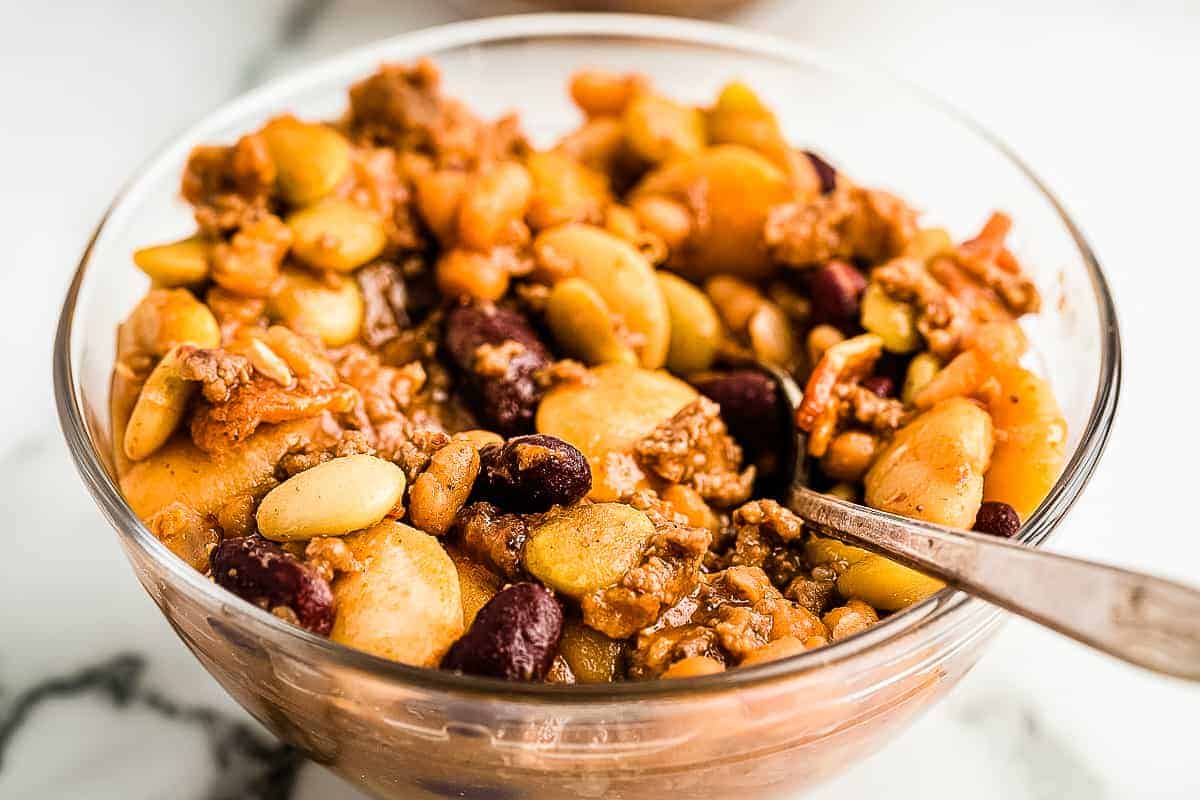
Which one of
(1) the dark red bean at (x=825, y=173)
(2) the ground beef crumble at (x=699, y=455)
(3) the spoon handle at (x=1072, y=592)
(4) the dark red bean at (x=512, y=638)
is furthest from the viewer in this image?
(1) the dark red bean at (x=825, y=173)

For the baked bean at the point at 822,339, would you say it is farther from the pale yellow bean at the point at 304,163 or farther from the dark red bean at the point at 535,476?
the pale yellow bean at the point at 304,163

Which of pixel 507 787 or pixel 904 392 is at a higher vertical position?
pixel 904 392

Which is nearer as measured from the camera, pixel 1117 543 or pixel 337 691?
pixel 337 691

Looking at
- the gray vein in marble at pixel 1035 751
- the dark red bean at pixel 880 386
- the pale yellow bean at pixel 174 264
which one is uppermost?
the dark red bean at pixel 880 386

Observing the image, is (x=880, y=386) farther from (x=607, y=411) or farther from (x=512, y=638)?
(x=512, y=638)

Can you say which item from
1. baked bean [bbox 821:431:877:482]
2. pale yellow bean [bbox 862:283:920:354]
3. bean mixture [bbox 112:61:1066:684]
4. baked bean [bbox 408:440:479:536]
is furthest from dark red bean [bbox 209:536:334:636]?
pale yellow bean [bbox 862:283:920:354]

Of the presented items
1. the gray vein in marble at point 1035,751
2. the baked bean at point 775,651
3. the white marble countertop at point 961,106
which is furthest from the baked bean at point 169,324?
the gray vein in marble at point 1035,751

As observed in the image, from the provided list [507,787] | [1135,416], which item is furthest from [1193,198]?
[507,787]

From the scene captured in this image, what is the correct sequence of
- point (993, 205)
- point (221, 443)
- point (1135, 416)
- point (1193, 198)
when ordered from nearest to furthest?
point (221, 443)
point (993, 205)
point (1135, 416)
point (1193, 198)

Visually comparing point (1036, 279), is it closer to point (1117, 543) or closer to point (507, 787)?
point (1117, 543)
